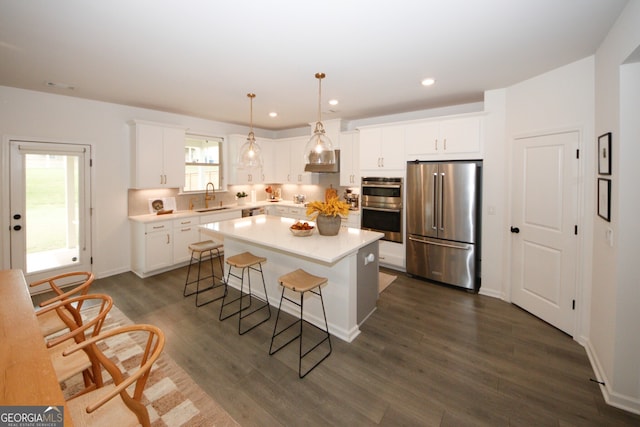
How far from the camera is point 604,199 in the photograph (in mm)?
2268

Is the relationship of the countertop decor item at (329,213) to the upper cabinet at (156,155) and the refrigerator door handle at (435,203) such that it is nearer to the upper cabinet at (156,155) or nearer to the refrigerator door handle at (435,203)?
the refrigerator door handle at (435,203)

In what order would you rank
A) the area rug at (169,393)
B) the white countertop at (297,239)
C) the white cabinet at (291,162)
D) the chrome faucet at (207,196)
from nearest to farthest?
the area rug at (169,393) < the white countertop at (297,239) < the chrome faucet at (207,196) < the white cabinet at (291,162)

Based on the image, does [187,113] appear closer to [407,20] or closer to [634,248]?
[407,20]

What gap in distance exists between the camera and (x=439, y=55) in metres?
2.69

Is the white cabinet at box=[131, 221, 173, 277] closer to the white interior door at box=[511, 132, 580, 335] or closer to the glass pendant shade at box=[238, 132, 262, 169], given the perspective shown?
the glass pendant shade at box=[238, 132, 262, 169]

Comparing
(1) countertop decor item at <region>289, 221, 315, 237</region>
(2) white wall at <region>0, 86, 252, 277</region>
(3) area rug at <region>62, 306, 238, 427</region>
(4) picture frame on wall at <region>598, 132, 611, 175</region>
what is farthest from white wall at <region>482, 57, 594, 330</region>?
(2) white wall at <region>0, 86, 252, 277</region>

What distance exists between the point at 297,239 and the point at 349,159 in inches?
112

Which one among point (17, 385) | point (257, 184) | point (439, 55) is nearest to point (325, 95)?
point (439, 55)

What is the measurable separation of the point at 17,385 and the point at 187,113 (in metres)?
4.88

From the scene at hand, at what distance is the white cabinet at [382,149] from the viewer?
4559mm

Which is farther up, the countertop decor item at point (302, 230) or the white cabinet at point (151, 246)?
the countertop decor item at point (302, 230)

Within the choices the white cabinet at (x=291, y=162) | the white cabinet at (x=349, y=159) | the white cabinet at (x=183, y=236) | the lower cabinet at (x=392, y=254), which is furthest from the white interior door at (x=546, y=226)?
the white cabinet at (x=183, y=236)

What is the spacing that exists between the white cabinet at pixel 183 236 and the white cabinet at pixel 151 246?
0.08 m

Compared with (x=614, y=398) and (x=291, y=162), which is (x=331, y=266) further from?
(x=291, y=162)
